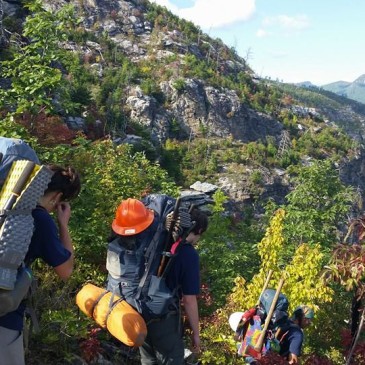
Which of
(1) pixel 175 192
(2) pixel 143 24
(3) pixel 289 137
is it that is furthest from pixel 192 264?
(2) pixel 143 24

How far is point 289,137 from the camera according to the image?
66.6 meters

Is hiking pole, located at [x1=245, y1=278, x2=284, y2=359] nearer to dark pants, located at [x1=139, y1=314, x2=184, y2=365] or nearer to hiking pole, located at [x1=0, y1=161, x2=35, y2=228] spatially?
dark pants, located at [x1=139, y1=314, x2=184, y2=365]

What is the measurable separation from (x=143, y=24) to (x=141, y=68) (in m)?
16.4

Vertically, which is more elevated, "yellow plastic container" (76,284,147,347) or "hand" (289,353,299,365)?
"yellow plastic container" (76,284,147,347)

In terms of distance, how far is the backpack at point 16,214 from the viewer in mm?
1846

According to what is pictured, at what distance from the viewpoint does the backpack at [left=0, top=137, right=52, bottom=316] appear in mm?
1846

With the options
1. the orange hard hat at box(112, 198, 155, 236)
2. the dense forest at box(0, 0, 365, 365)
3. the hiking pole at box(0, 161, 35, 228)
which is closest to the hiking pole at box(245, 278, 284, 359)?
the dense forest at box(0, 0, 365, 365)

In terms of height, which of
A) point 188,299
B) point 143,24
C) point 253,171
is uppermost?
point 143,24

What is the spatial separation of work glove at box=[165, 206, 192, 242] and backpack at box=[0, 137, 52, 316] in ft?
3.06

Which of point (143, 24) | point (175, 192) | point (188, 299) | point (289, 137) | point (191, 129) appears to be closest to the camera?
point (188, 299)

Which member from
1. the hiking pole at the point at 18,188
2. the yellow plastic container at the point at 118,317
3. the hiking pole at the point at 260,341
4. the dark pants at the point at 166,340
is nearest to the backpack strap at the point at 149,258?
the yellow plastic container at the point at 118,317

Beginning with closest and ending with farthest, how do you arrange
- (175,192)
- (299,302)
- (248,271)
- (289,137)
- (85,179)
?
(299,302), (85,179), (175,192), (248,271), (289,137)

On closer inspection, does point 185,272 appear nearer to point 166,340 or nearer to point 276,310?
point 166,340

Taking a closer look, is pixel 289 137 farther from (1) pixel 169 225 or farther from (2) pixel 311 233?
(1) pixel 169 225
